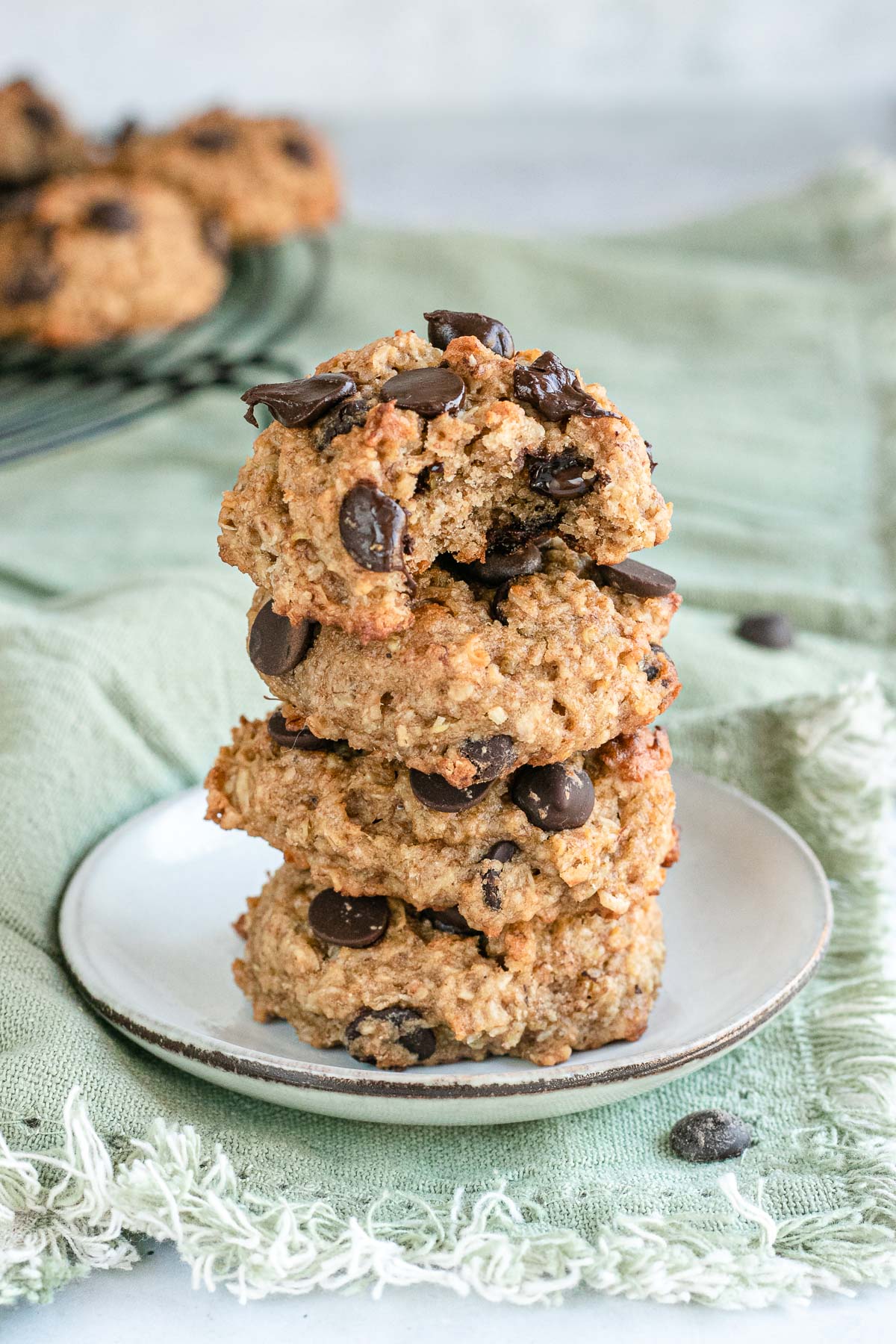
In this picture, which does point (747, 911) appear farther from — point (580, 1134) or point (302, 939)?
point (302, 939)

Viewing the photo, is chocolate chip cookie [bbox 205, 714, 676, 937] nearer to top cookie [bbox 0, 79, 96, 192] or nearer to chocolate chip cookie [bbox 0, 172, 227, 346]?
chocolate chip cookie [bbox 0, 172, 227, 346]

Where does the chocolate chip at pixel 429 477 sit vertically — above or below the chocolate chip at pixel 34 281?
above

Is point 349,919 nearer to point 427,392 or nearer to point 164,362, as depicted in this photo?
point 427,392

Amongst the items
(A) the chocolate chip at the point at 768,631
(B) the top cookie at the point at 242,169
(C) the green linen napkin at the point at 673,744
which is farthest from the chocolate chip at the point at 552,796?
(B) the top cookie at the point at 242,169

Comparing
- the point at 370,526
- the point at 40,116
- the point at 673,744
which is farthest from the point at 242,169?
the point at 370,526

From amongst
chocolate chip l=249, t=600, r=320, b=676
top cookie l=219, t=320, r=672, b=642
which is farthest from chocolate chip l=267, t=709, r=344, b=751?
top cookie l=219, t=320, r=672, b=642

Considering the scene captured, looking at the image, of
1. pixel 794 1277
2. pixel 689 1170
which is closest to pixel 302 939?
pixel 689 1170

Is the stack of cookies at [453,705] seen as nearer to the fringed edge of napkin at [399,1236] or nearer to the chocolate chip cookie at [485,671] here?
the chocolate chip cookie at [485,671]
